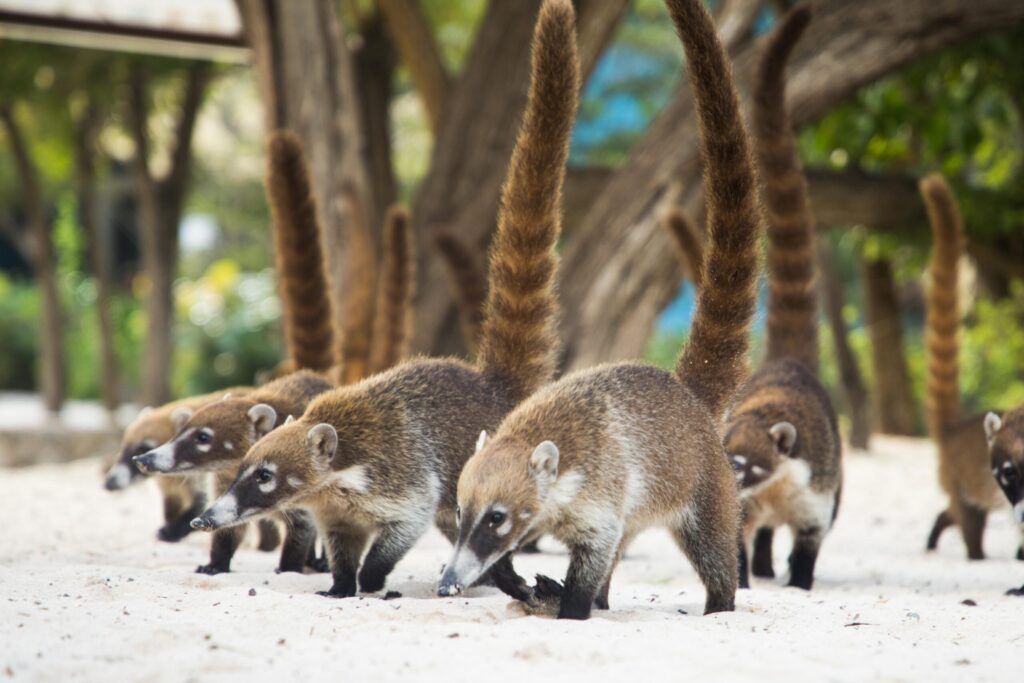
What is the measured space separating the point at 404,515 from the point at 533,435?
0.64 meters

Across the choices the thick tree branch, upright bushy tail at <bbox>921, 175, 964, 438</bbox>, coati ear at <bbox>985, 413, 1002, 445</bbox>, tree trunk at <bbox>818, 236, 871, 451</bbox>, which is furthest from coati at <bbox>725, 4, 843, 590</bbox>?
tree trunk at <bbox>818, 236, 871, 451</bbox>

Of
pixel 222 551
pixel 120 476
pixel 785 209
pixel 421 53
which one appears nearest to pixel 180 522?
pixel 120 476

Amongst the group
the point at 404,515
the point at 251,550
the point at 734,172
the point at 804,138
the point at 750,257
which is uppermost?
the point at 804,138

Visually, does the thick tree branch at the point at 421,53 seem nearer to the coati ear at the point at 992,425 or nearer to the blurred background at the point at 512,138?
the blurred background at the point at 512,138

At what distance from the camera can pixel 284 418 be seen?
4578mm

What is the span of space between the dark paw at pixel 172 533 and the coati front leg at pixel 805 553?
8.85ft

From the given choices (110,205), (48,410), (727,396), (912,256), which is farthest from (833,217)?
(110,205)

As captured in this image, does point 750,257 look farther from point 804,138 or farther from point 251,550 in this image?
point 804,138

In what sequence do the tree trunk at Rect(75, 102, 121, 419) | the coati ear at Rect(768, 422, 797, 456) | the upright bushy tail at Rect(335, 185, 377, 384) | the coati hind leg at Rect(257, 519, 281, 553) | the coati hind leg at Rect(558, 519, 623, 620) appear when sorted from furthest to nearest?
1. the tree trunk at Rect(75, 102, 121, 419)
2. the upright bushy tail at Rect(335, 185, 377, 384)
3. the coati hind leg at Rect(257, 519, 281, 553)
4. the coati ear at Rect(768, 422, 797, 456)
5. the coati hind leg at Rect(558, 519, 623, 620)

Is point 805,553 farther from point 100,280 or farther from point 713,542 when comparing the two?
point 100,280

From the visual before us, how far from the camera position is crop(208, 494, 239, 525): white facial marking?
3.74 m

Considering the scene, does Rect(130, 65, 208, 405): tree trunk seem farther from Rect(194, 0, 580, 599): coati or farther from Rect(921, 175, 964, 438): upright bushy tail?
Rect(194, 0, 580, 599): coati

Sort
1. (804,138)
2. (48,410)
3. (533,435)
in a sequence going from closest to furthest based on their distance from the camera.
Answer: (533,435)
(804,138)
(48,410)

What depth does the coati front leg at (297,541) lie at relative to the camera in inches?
176
